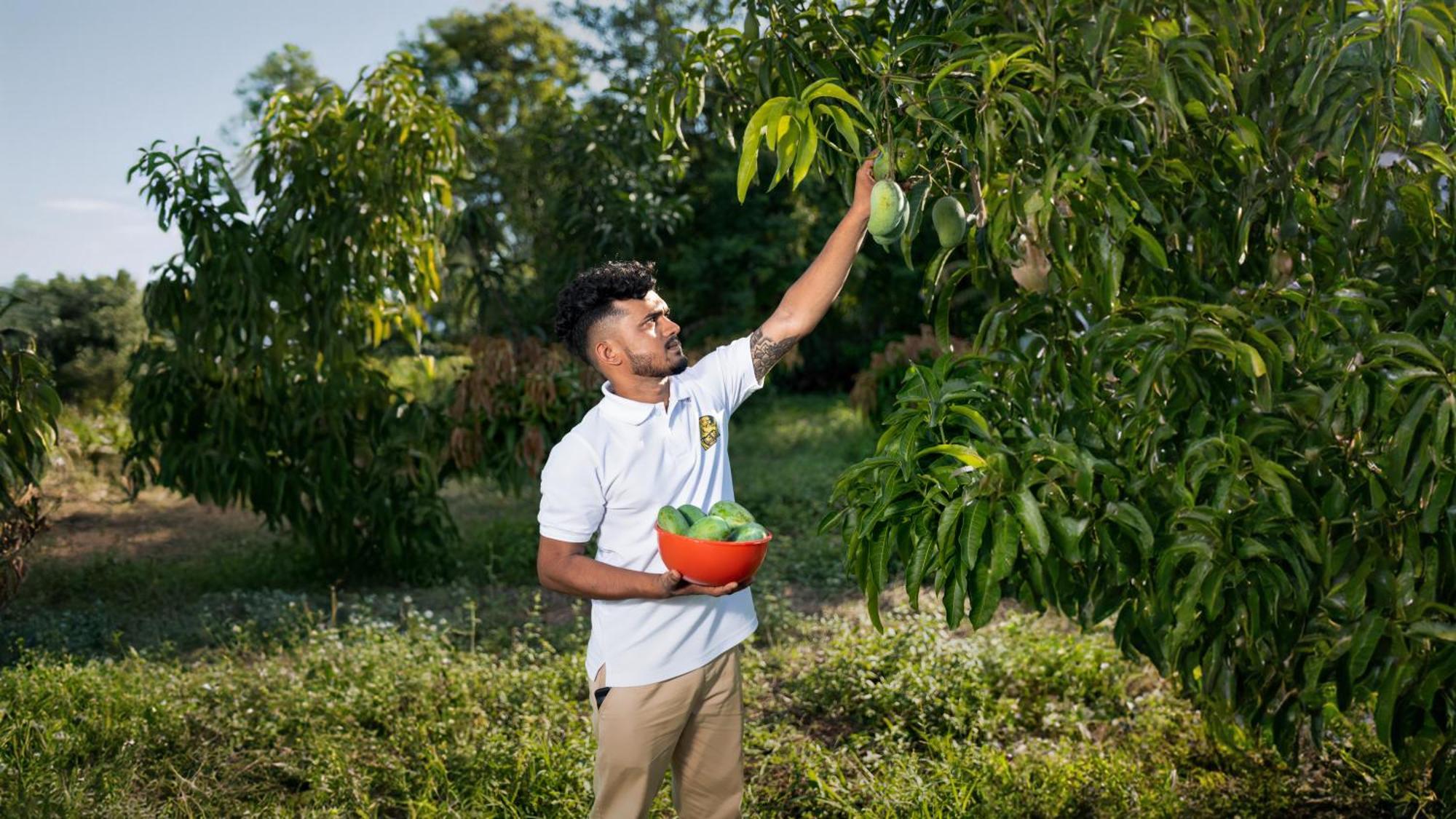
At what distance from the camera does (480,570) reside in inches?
201

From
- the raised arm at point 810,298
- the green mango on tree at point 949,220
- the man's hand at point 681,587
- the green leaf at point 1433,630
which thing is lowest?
the green leaf at point 1433,630

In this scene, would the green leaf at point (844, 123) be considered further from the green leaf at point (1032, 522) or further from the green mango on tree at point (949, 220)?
the green leaf at point (1032, 522)

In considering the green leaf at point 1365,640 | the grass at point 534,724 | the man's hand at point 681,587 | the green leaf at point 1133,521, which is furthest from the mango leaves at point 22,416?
the green leaf at point 1365,640

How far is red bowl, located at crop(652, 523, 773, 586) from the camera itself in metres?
1.63

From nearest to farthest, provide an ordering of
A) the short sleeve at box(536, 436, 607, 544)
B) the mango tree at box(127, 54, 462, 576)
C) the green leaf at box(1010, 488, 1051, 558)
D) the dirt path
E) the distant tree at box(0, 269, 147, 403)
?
the green leaf at box(1010, 488, 1051, 558) → the short sleeve at box(536, 436, 607, 544) → the mango tree at box(127, 54, 462, 576) → the dirt path → the distant tree at box(0, 269, 147, 403)

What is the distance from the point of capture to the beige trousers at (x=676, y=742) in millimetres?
1817

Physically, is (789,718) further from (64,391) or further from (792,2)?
(64,391)

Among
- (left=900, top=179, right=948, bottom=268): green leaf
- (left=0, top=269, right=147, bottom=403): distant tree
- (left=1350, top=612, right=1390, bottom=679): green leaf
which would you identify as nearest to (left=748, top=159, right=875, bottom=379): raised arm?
(left=900, top=179, right=948, bottom=268): green leaf

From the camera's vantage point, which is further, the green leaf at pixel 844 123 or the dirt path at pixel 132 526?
the dirt path at pixel 132 526

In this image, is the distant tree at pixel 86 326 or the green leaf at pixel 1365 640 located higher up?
the distant tree at pixel 86 326

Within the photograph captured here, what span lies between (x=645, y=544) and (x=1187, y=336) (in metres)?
0.86

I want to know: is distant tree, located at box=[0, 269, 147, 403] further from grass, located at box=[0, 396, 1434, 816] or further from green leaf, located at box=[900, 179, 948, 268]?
green leaf, located at box=[900, 179, 948, 268]

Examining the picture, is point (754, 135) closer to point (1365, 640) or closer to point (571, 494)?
point (571, 494)

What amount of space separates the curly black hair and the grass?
1.20 m
